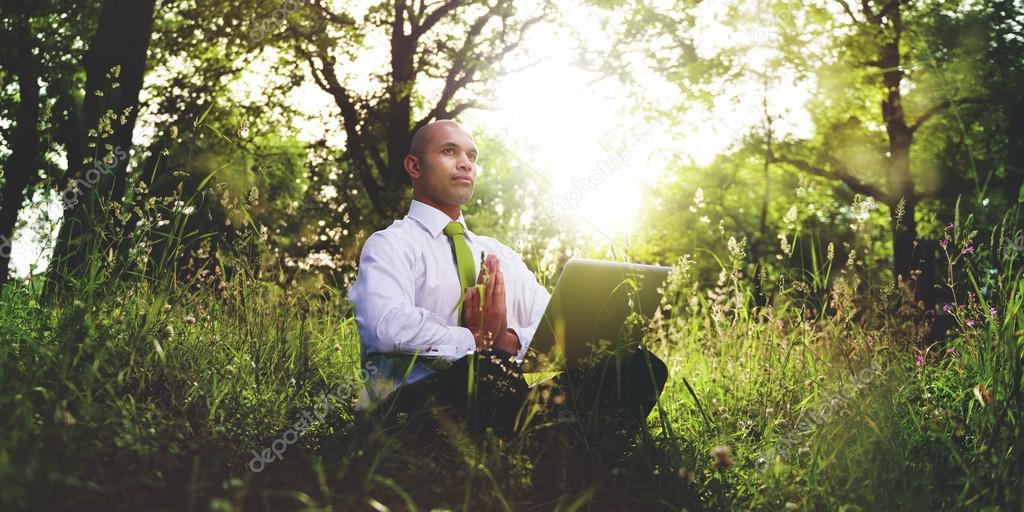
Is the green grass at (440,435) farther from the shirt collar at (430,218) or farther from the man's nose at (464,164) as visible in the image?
the man's nose at (464,164)

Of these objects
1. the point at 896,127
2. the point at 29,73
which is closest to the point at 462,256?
the point at 29,73

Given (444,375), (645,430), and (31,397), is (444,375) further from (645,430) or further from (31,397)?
(31,397)

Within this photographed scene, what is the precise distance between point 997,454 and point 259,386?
2940 mm

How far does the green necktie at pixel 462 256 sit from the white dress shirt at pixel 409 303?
3 centimetres

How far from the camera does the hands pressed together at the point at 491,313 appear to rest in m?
3.26

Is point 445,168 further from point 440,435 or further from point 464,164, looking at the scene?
point 440,435

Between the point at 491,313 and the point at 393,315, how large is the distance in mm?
414

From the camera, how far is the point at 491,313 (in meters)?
3.33

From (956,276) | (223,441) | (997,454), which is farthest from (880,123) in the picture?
(223,441)

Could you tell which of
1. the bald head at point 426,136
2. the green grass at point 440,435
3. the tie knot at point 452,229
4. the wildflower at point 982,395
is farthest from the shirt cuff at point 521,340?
the wildflower at point 982,395

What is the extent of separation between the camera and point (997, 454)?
9.61 ft

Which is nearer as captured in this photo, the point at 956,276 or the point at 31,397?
the point at 31,397

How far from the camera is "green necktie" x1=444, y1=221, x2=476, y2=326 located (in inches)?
146

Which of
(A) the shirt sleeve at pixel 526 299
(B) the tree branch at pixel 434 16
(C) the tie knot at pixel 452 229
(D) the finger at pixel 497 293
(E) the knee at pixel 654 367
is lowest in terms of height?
(E) the knee at pixel 654 367
